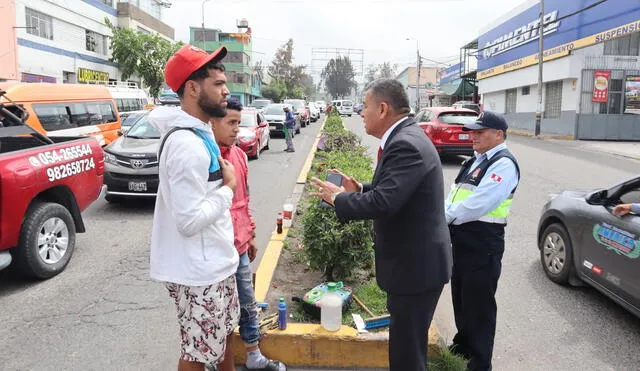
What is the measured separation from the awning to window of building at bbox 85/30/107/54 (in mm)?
31151

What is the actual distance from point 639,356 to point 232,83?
69.3 metres

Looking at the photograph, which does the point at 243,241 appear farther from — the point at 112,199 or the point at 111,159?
the point at 112,199

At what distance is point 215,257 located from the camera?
2266 mm

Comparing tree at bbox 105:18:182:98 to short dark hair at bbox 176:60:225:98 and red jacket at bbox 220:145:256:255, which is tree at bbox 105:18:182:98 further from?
short dark hair at bbox 176:60:225:98

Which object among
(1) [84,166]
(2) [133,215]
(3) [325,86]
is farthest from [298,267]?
(3) [325,86]

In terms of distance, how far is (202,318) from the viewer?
2297 mm

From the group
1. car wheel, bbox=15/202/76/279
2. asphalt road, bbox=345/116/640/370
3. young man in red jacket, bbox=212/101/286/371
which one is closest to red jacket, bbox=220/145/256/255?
young man in red jacket, bbox=212/101/286/371

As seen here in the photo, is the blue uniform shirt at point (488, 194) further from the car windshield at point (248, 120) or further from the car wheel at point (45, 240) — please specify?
the car windshield at point (248, 120)

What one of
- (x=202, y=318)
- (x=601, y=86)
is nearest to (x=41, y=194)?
(x=202, y=318)

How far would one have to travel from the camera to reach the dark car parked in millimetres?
3883

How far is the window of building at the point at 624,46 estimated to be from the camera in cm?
2264

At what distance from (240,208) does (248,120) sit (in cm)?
1260

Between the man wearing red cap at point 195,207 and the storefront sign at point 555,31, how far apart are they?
21.5 m

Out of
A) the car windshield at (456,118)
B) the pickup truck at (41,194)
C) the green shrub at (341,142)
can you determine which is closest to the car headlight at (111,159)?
the pickup truck at (41,194)
